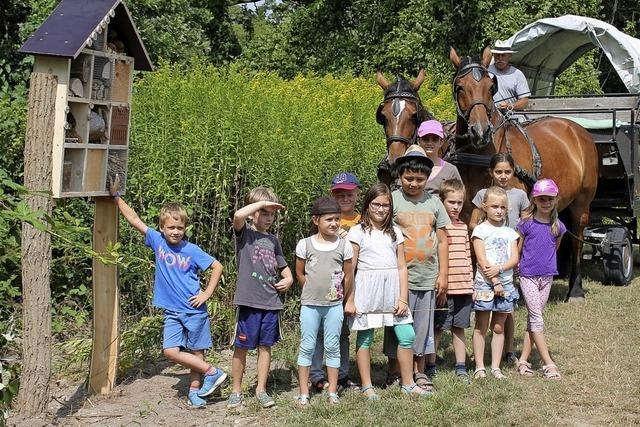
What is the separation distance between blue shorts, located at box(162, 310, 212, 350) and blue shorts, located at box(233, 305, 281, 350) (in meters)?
0.25

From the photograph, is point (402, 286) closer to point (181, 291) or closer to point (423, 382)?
point (423, 382)

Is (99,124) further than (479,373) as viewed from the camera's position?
No

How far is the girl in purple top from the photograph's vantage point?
254 inches

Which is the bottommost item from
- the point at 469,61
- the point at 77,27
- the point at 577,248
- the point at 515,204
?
the point at 577,248

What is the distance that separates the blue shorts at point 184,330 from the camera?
18.8ft

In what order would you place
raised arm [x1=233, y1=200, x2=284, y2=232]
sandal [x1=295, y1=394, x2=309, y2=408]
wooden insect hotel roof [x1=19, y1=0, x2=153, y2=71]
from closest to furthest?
1. wooden insect hotel roof [x1=19, y1=0, x2=153, y2=71]
2. raised arm [x1=233, y1=200, x2=284, y2=232]
3. sandal [x1=295, y1=394, x2=309, y2=408]

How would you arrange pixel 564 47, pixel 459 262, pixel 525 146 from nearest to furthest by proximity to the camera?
pixel 459 262, pixel 525 146, pixel 564 47

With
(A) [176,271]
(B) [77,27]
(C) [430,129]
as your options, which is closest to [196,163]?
(A) [176,271]

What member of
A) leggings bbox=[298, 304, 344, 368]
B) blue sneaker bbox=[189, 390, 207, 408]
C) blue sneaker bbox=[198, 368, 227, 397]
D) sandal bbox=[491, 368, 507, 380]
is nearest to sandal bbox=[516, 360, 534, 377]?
sandal bbox=[491, 368, 507, 380]

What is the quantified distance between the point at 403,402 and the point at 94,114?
275 cm

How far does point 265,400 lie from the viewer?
5.70 m

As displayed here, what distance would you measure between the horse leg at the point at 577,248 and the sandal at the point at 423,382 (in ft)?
12.6

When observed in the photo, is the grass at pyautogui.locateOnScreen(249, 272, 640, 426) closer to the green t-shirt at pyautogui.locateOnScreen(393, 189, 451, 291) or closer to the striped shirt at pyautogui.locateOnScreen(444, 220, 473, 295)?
the striped shirt at pyautogui.locateOnScreen(444, 220, 473, 295)

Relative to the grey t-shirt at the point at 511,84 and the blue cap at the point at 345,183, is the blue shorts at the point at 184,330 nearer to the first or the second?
the blue cap at the point at 345,183
